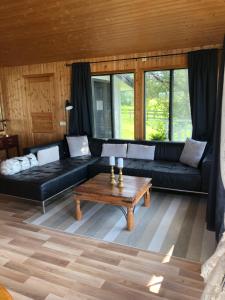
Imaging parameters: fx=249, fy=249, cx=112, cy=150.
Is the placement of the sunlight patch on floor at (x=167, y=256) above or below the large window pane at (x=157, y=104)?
below

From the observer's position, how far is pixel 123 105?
525 centimetres

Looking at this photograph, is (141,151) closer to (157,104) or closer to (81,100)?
(157,104)

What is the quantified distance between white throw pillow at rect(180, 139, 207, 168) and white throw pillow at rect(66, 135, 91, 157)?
1924 millimetres

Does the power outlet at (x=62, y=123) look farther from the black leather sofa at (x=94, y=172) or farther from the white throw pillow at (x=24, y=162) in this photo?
the white throw pillow at (x=24, y=162)

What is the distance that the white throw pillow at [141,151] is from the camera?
4.60 metres

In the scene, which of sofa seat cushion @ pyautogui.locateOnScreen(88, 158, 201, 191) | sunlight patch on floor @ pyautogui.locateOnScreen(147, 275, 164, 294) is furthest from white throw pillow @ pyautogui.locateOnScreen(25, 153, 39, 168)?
sunlight patch on floor @ pyautogui.locateOnScreen(147, 275, 164, 294)

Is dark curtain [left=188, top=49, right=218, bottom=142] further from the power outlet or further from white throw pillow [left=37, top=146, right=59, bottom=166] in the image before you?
the power outlet

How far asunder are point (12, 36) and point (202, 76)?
3286 millimetres

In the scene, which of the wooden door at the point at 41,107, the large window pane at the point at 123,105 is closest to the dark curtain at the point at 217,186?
the large window pane at the point at 123,105

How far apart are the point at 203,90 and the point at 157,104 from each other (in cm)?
92

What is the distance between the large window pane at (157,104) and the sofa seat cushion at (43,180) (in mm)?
1638

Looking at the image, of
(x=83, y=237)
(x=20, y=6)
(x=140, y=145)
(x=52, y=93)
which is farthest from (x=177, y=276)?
(x=52, y=93)

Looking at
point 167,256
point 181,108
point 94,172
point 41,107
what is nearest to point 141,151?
point 94,172

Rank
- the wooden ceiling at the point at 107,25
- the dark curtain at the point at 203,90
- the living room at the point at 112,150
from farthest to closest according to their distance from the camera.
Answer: the dark curtain at the point at 203,90 < the wooden ceiling at the point at 107,25 < the living room at the point at 112,150
